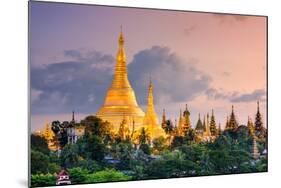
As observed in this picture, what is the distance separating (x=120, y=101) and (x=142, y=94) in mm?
210

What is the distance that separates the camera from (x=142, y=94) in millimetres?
4945

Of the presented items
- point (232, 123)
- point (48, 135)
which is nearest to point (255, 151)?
point (232, 123)

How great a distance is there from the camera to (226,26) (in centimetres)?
523

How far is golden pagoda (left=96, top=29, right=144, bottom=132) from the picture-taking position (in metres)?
4.84

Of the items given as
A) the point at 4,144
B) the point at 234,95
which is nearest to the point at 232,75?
the point at 234,95

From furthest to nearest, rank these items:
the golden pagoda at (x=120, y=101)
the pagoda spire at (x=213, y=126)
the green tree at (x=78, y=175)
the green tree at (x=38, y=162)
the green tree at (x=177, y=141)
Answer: the pagoda spire at (x=213, y=126), the green tree at (x=177, y=141), the golden pagoda at (x=120, y=101), the green tree at (x=78, y=175), the green tree at (x=38, y=162)

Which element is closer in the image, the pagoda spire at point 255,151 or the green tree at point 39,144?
the green tree at point 39,144

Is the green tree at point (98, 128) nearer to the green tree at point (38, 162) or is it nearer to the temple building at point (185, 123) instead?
the green tree at point (38, 162)

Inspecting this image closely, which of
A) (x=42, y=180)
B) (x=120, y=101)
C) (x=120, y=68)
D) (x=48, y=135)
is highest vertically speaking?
(x=120, y=68)

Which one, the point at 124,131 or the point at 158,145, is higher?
the point at 124,131

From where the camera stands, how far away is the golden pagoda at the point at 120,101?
4844 mm

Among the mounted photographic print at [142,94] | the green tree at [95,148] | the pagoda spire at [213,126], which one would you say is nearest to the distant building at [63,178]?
the mounted photographic print at [142,94]

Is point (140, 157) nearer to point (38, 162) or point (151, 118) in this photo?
point (151, 118)

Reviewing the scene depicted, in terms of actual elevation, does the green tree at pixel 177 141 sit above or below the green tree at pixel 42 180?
above
